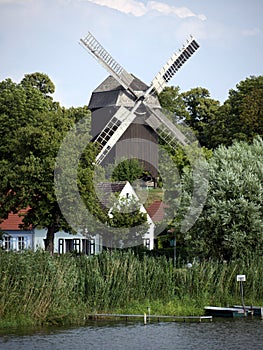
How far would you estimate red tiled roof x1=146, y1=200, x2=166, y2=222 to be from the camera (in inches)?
2040

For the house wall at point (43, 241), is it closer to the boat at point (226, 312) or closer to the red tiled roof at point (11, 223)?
the red tiled roof at point (11, 223)

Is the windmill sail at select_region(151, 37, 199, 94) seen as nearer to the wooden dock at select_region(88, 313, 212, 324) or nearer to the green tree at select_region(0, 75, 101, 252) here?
the green tree at select_region(0, 75, 101, 252)

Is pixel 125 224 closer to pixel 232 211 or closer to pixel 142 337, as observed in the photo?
pixel 232 211

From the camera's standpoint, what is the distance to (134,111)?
2228 inches

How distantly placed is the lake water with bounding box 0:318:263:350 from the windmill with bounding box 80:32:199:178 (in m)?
26.5

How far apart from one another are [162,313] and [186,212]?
7.28 m

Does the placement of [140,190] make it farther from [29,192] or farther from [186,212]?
[186,212]

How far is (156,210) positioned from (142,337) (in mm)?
29520

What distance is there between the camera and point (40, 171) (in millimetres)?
38438

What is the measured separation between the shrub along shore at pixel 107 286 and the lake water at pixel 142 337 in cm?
78

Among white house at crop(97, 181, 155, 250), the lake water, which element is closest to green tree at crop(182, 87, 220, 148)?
white house at crop(97, 181, 155, 250)

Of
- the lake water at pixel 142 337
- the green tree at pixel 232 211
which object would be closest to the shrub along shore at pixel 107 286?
the lake water at pixel 142 337

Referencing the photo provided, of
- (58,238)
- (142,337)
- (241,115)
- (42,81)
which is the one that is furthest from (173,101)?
(142,337)

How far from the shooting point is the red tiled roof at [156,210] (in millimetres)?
51812
